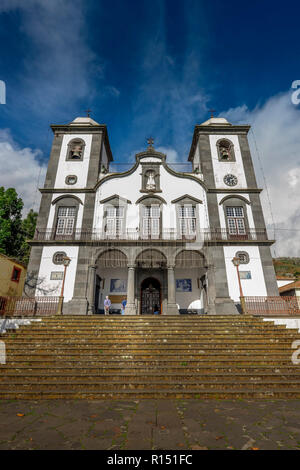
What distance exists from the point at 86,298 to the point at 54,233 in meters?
5.06

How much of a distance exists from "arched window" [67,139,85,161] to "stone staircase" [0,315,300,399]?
43.1 feet

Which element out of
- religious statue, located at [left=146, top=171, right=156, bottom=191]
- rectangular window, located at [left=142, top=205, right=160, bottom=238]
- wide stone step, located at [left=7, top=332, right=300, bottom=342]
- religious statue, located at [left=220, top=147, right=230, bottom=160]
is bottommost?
wide stone step, located at [left=7, top=332, right=300, bottom=342]

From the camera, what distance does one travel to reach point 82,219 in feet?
55.0

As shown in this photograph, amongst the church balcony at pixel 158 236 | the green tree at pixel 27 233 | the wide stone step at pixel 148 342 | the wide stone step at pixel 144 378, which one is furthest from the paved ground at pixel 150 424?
the green tree at pixel 27 233

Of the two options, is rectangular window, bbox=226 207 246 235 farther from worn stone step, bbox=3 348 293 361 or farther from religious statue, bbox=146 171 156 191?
worn stone step, bbox=3 348 293 361

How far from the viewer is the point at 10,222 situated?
21.7 metres

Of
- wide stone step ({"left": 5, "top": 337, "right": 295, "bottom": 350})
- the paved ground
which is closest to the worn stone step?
wide stone step ({"left": 5, "top": 337, "right": 295, "bottom": 350})

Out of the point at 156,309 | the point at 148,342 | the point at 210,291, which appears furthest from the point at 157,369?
the point at 156,309

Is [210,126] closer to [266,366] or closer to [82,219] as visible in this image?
[82,219]

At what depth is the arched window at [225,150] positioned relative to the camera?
19217 millimetres

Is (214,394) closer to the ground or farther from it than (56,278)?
closer to the ground

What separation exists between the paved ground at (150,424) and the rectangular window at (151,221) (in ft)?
38.6

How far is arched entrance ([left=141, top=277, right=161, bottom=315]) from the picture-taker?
1692cm
